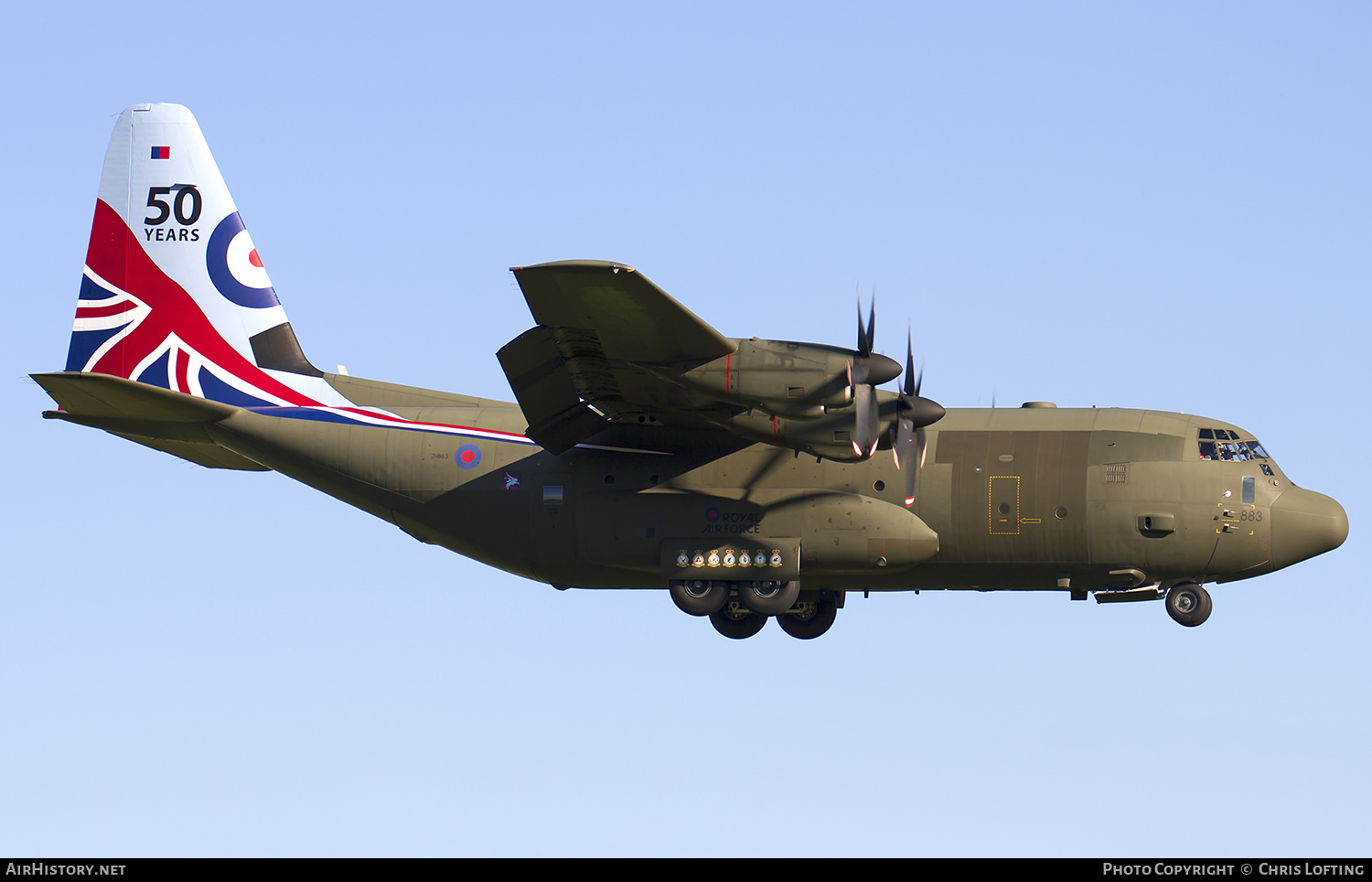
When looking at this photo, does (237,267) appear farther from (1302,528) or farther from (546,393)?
(1302,528)

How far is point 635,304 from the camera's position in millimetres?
20234

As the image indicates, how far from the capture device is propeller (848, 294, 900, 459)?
2167 cm

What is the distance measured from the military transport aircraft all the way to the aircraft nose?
38 mm

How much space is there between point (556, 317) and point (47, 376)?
8187mm

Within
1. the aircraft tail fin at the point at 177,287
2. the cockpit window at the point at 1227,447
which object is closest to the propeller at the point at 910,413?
the cockpit window at the point at 1227,447

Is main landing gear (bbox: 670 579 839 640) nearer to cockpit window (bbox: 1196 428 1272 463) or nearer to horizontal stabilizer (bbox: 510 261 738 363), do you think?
horizontal stabilizer (bbox: 510 261 738 363)

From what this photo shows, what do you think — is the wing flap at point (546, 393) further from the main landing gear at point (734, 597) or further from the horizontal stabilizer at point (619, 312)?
the main landing gear at point (734, 597)

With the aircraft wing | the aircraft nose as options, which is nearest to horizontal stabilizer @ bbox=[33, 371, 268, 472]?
the aircraft wing

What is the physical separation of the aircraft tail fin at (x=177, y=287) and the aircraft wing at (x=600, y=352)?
15.7 ft

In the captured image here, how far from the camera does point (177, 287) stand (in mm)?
27047

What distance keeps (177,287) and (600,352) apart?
906 centimetres

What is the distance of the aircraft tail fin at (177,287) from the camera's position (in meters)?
26.6
